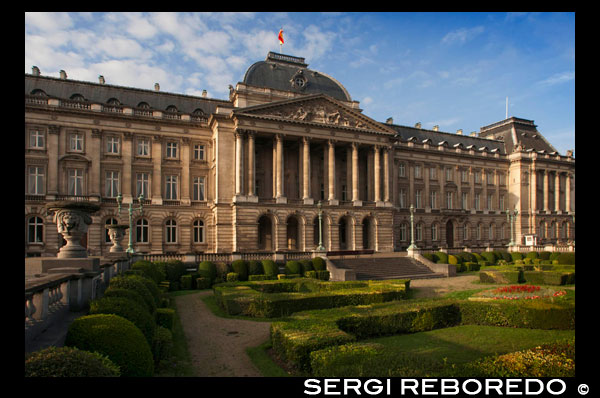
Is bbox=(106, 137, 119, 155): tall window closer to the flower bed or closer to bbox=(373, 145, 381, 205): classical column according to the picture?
bbox=(373, 145, 381, 205): classical column

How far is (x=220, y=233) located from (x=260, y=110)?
14.2 meters

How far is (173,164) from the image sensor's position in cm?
4406

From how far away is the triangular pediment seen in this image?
4306cm

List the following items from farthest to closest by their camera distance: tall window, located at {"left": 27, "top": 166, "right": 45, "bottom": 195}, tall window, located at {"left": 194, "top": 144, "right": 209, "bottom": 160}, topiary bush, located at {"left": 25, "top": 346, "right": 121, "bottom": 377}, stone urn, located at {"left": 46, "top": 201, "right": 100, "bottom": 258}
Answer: tall window, located at {"left": 194, "top": 144, "right": 209, "bottom": 160} < tall window, located at {"left": 27, "top": 166, "right": 45, "bottom": 195} < stone urn, located at {"left": 46, "top": 201, "right": 100, "bottom": 258} < topiary bush, located at {"left": 25, "top": 346, "right": 121, "bottom": 377}

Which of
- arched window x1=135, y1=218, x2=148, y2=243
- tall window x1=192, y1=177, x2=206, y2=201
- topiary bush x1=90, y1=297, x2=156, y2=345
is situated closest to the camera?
topiary bush x1=90, y1=297, x2=156, y2=345

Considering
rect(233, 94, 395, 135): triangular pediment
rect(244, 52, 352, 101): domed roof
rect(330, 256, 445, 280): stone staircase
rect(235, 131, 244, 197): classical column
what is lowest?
rect(330, 256, 445, 280): stone staircase

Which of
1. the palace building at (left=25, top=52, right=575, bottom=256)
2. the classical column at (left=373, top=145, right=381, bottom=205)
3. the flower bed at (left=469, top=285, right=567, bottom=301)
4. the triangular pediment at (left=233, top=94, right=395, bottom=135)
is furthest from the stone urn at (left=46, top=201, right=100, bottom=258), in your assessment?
the classical column at (left=373, top=145, right=381, bottom=205)

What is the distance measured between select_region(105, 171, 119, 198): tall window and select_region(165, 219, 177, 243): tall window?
6.23 meters

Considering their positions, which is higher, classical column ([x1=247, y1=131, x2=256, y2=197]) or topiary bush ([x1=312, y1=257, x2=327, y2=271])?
classical column ([x1=247, y1=131, x2=256, y2=197])

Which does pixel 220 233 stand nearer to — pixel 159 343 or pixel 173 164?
pixel 173 164

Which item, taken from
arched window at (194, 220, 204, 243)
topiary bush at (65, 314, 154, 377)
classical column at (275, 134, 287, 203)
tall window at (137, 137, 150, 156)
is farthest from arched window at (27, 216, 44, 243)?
topiary bush at (65, 314, 154, 377)

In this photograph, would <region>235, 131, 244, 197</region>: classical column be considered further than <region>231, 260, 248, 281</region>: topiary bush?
Yes

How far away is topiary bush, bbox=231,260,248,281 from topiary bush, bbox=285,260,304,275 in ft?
11.5
